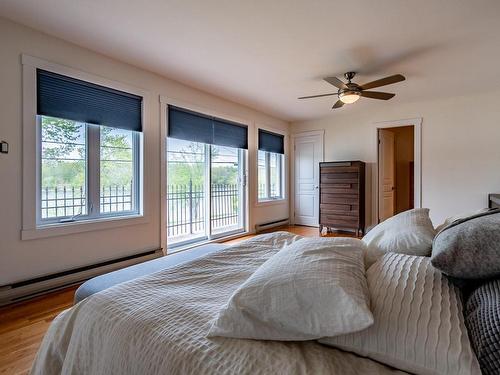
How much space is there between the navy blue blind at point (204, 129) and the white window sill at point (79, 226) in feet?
3.96

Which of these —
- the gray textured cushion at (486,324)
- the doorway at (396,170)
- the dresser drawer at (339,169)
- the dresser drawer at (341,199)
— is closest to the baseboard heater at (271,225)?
the dresser drawer at (341,199)

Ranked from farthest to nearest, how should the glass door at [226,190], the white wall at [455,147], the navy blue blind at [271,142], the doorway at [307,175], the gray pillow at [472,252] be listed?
the doorway at [307,175] < the navy blue blind at [271,142] < the glass door at [226,190] < the white wall at [455,147] < the gray pillow at [472,252]

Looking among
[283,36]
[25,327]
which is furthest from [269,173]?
[25,327]

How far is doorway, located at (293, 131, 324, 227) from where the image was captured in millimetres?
5852

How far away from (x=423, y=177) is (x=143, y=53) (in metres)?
4.74

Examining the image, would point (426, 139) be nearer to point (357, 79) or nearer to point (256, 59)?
point (357, 79)

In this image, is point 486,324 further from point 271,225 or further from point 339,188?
point 271,225

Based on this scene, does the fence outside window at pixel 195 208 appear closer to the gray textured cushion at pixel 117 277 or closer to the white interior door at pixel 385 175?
the gray textured cushion at pixel 117 277

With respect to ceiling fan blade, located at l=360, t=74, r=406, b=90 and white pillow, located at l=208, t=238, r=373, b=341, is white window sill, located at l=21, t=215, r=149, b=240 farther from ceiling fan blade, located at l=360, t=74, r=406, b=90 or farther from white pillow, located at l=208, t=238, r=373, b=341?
ceiling fan blade, located at l=360, t=74, r=406, b=90

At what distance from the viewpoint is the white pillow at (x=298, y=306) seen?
0.69 m

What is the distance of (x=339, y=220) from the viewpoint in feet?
16.6

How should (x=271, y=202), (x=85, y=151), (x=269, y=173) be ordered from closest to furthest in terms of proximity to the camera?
(x=85, y=151) < (x=271, y=202) < (x=269, y=173)

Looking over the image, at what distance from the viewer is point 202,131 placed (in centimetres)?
402

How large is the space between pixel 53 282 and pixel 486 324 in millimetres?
3114
